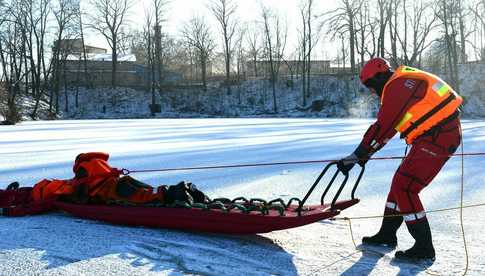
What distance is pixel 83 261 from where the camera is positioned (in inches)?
118

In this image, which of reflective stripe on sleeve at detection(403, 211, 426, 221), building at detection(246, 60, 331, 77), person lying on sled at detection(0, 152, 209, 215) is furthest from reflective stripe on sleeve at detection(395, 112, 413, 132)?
building at detection(246, 60, 331, 77)

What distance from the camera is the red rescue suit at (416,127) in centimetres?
315

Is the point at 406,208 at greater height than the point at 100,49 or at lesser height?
lesser

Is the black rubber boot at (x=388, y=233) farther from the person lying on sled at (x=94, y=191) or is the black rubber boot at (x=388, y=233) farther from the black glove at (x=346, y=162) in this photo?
the person lying on sled at (x=94, y=191)

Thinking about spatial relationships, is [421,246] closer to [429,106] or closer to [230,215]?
[429,106]

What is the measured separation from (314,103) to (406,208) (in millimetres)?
33370

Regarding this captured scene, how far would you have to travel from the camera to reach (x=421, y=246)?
10.5 ft

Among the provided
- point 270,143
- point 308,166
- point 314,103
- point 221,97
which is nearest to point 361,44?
point 314,103

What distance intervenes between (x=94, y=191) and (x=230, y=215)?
1.39 metres

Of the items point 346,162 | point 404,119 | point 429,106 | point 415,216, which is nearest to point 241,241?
point 346,162

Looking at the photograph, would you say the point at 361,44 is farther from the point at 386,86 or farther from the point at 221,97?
the point at 386,86

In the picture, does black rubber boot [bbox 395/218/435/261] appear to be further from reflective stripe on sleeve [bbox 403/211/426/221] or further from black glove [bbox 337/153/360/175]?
black glove [bbox 337/153/360/175]

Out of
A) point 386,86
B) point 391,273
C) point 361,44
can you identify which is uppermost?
point 361,44

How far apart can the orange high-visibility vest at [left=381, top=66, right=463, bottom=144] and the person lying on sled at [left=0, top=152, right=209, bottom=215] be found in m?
1.73
